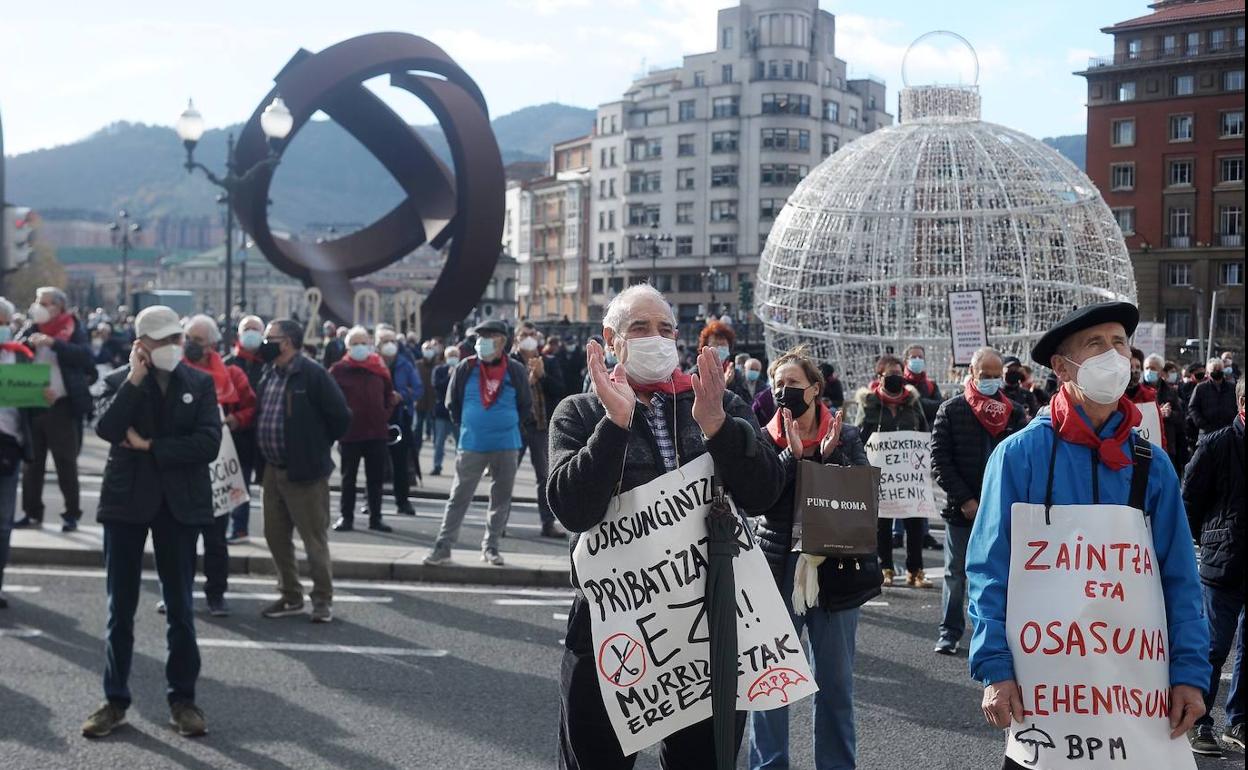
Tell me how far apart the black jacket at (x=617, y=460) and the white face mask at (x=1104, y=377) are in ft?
3.02

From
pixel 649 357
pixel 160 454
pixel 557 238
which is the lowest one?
pixel 160 454

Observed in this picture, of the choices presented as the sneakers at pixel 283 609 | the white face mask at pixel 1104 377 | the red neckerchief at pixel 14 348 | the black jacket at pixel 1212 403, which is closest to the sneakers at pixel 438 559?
the sneakers at pixel 283 609

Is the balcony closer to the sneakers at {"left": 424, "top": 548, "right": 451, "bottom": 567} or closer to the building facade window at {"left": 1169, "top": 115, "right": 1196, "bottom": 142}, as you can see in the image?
the building facade window at {"left": 1169, "top": 115, "right": 1196, "bottom": 142}

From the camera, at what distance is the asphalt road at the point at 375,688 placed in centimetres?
604

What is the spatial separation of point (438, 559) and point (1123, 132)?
2938 inches

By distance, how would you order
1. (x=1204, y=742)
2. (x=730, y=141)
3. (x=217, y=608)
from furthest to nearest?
(x=730, y=141) → (x=217, y=608) → (x=1204, y=742)

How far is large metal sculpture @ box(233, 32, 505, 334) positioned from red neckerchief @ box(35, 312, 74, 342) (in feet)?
60.2

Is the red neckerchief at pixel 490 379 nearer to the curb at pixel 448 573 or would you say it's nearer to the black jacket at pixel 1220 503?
the curb at pixel 448 573

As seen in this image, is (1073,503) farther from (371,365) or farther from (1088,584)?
(371,365)

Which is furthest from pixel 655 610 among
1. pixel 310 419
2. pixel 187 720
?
pixel 310 419

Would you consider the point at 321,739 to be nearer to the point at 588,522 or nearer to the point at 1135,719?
the point at 588,522

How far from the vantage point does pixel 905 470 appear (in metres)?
10.1

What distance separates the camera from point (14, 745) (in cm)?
608

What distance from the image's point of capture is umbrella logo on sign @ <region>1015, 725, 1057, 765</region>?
12.0ft
